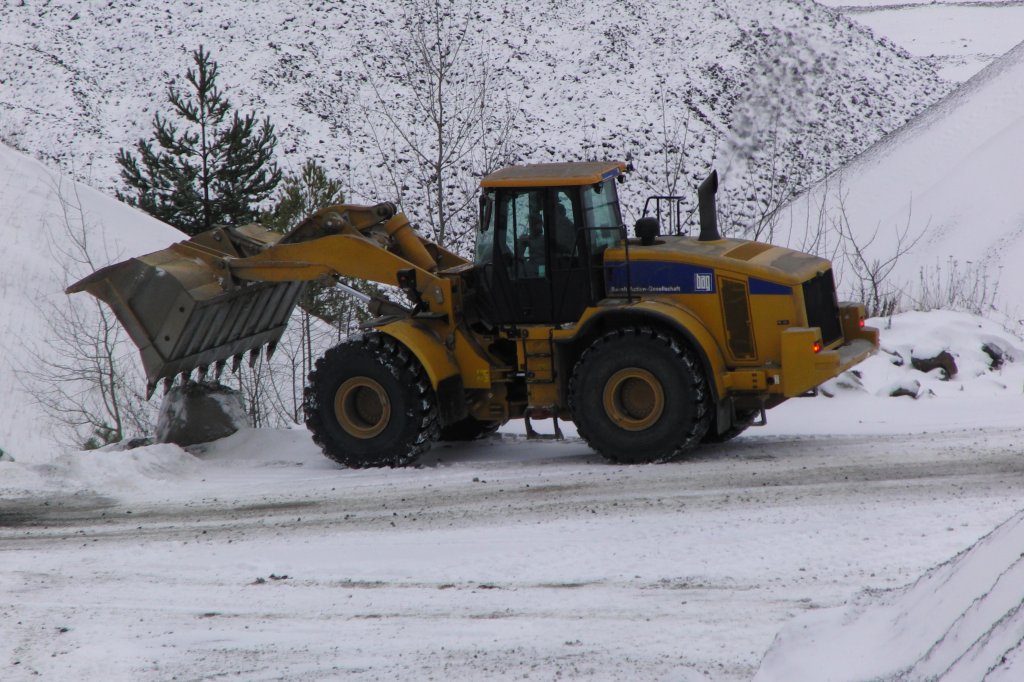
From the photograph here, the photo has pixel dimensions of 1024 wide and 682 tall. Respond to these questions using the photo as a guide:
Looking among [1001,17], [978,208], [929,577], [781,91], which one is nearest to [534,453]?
[929,577]

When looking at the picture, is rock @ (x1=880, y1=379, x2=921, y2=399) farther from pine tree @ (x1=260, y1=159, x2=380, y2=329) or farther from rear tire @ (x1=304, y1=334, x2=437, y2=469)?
pine tree @ (x1=260, y1=159, x2=380, y2=329)

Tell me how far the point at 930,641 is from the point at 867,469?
5.88 metres

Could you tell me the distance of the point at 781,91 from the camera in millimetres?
31750

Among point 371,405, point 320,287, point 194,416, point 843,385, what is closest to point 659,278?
point 371,405

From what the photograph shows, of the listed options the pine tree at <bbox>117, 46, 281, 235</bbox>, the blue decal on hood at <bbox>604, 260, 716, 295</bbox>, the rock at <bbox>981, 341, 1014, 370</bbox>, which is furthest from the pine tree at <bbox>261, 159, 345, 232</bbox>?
the rock at <bbox>981, 341, 1014, 370</bbox>

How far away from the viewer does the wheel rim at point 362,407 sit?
10.0 meters

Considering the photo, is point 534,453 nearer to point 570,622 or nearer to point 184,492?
point 184,492

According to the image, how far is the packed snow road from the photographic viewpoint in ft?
19.1

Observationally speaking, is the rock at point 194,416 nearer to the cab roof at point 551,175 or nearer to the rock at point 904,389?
the cab roof at point 551,175

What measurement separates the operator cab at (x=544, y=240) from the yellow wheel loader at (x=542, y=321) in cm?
1

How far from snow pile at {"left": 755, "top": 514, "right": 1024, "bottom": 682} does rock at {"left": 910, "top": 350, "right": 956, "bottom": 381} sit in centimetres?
830

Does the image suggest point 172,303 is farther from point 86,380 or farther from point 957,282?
point 957,282

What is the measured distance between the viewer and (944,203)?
72.1ft

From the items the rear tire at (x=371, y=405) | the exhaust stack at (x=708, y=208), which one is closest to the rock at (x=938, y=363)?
the exhaust stack at (x=708, y=208)
